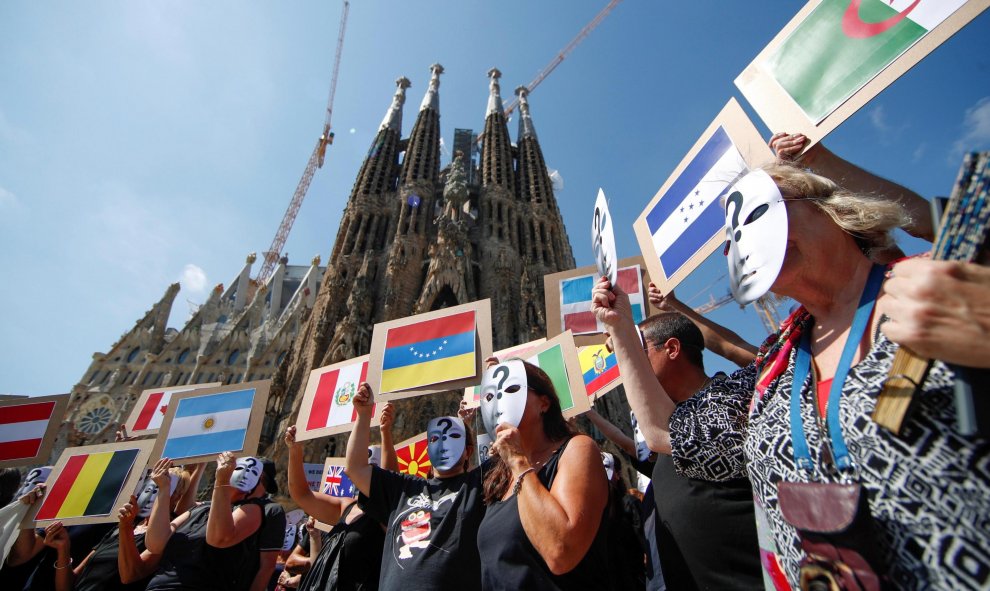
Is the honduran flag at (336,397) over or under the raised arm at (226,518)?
over

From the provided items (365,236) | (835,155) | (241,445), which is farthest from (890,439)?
(365,236)

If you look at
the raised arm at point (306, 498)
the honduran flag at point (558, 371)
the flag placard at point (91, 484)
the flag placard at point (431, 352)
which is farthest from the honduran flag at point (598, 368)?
the flag placard at point (91, 484)

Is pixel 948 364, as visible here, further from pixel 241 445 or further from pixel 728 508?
pixel 241 445

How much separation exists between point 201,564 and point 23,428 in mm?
4253

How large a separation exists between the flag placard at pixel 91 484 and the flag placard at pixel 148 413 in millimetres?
1697

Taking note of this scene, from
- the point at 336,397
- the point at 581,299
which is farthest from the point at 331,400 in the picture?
the point at 581,299

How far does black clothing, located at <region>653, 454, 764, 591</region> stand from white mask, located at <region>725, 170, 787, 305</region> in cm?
81

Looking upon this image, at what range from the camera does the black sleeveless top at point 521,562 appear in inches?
74.8

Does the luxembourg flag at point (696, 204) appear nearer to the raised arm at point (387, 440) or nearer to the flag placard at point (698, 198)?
the flag placard at point (698, 198)

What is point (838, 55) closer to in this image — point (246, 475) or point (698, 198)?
point (698, 198)

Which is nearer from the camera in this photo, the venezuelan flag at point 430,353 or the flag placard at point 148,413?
the venezuelan flag at point 430,353

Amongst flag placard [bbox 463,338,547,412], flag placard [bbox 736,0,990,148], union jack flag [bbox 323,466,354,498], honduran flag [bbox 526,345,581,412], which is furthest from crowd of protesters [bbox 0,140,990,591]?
union jack flag [bbox 323,466,354,498]

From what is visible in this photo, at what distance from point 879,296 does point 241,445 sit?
563 centimetres

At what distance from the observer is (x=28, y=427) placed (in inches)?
227
